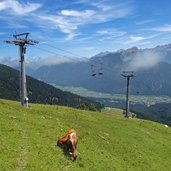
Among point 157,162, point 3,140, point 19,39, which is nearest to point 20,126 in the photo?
point 3,140

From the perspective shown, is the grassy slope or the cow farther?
the cow

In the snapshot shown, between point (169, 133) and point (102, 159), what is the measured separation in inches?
1667

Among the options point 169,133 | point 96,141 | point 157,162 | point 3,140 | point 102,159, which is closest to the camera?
point 3,140

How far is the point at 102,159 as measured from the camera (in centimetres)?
3866

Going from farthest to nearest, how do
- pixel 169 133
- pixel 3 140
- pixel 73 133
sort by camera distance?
pixel 169 133, pixel 73 133, pixel 3 140

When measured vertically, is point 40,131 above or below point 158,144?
above

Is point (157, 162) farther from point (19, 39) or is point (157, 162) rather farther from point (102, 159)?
point (19, 39)

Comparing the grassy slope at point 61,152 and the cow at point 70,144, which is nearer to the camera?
the grassy slope at point 61,152

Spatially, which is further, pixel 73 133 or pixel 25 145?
pixel 73 133

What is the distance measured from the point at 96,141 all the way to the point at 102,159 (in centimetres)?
729

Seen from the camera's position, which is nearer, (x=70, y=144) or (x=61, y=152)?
(x=61, y=152)

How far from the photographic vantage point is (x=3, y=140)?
3381 cm

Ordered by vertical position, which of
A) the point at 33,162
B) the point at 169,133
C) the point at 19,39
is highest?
the point at 19,39

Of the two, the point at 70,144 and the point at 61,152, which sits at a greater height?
the point at 70,144
